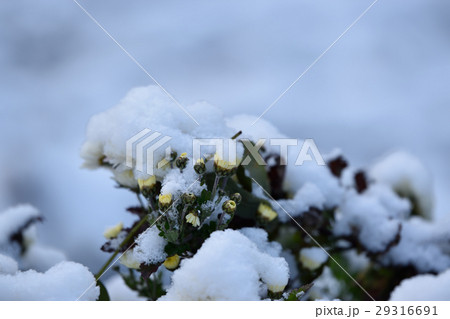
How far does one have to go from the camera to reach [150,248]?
0.42 meters

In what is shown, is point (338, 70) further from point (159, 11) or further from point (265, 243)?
point (265, 243)

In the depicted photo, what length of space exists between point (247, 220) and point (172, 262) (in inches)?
3.9

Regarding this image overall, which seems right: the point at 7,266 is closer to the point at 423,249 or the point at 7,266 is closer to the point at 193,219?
the point at 193,219

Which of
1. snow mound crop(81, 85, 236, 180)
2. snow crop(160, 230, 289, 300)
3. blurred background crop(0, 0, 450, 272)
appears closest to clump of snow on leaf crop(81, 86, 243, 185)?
snow mound crop(81, 85, 236, 180)

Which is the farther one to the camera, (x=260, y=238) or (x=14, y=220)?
(x=14, y=220)

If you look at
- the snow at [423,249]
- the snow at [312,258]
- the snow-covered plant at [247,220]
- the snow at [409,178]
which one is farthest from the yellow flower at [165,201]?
the snow at [409,178]

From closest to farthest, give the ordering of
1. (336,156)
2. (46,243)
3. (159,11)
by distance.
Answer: (336,156) < (46,243) < (159,11)

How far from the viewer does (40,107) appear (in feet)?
5.00

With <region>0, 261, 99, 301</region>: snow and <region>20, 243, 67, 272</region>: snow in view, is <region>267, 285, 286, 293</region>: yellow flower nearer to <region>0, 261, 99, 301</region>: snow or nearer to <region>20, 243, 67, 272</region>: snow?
<region>0, 261, 99, 301</region>: snow

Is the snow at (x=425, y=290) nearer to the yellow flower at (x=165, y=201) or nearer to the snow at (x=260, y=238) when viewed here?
the snow at (x=260, y=238)

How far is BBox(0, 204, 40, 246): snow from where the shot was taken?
555 millimetres

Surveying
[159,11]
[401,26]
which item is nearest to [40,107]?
[159,11]

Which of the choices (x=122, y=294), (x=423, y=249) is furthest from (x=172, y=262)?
(x=423, y=249)
